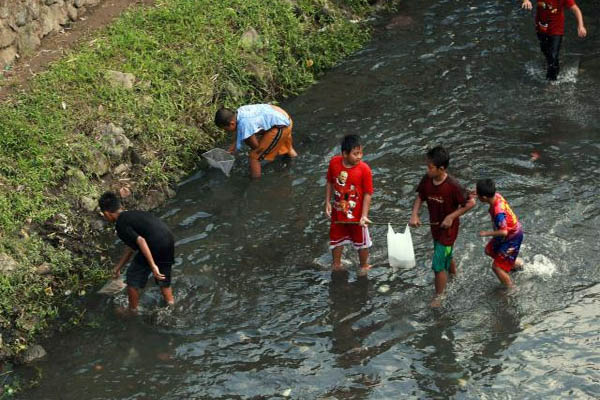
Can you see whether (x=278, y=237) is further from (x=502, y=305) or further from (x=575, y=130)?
(x=575, y=130)

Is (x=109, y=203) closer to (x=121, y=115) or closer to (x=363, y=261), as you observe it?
(x=363, y=261)

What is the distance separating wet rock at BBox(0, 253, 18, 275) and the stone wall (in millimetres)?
3598

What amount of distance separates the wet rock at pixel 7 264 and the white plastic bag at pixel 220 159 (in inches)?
115

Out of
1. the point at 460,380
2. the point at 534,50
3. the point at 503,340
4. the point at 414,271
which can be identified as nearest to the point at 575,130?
the point at 534,50

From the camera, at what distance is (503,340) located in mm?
6938

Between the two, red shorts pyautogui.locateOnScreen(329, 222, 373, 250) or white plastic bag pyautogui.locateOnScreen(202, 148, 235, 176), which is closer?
red shorts pyautogui.locateOnScreen(329, 222, 373, 250)

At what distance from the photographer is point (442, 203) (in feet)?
23.2

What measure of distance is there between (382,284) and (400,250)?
44 centimetres

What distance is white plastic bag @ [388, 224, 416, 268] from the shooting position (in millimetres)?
7617

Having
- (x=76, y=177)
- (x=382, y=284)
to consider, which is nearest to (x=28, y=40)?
(x=76, y=177)

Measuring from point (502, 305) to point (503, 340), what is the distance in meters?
0.51

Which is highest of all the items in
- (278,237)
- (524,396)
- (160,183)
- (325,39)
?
(325,39)

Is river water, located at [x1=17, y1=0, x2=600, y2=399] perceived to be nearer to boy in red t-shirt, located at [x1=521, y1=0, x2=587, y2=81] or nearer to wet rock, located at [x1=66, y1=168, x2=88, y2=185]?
boy in red t-shirt, located at [x1=521, y1=0, x2=587, y2=81]

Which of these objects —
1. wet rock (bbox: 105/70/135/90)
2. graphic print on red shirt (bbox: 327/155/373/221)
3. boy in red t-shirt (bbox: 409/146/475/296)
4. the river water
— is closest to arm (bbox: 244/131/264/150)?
the river water
